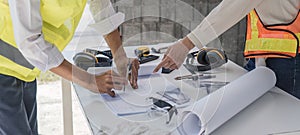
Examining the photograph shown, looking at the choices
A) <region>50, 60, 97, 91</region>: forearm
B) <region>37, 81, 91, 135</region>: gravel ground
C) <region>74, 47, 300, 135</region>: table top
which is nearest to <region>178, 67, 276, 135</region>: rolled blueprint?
<region>74, 47, 300, 135</region>: table top

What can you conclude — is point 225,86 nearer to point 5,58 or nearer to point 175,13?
point 175,13

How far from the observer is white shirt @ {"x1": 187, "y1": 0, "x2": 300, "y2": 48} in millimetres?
1086

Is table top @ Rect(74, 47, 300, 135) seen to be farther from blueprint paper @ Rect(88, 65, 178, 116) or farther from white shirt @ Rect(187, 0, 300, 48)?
white shirt @ Rect(187, 0, 300, 48)

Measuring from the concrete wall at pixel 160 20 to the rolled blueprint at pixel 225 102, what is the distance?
182 mm

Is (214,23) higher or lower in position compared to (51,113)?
higher

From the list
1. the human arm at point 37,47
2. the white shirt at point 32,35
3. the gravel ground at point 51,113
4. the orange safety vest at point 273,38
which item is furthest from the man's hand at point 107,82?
the gravel ground at point 51,113

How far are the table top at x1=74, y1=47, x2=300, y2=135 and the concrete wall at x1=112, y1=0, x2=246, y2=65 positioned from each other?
8.4 inches

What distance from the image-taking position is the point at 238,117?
3.35 feet

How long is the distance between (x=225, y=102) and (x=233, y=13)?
0.78 ft

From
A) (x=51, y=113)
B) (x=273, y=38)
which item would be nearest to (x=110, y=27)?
(x=273, y=38)

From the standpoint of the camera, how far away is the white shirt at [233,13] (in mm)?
1086

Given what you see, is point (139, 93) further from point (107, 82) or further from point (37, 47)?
point (37, 47)

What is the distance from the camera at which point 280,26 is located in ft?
3.77

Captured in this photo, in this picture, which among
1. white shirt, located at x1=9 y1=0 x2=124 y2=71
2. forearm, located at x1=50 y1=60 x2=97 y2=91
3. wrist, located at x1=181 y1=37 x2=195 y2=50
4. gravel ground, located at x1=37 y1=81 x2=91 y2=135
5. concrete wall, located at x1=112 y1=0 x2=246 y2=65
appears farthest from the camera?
gravel ground, located at x1=37 y1=81 x2=91 y2=135
